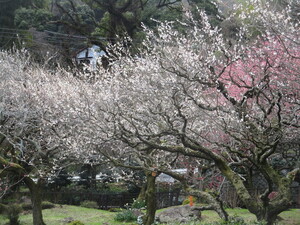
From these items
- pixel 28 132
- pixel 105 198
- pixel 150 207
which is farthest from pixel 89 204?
pixel 150 207

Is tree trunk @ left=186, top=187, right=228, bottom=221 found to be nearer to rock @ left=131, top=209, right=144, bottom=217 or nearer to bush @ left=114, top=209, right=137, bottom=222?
bush @ left=114, top=209, right=137, bottom=222

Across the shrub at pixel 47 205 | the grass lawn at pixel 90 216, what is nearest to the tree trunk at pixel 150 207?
the grass lawn at pixel 90 216

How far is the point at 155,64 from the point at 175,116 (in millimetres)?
2054

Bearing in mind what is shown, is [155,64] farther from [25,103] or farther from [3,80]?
[3,80]

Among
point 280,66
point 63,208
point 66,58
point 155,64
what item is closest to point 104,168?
point 63,208

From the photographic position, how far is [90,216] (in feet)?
47.1

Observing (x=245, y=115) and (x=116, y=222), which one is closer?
(x=245, y=115)

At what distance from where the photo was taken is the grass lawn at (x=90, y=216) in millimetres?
12112

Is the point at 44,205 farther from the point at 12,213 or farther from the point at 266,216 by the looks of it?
the point at 266,216

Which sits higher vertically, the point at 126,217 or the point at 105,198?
the point at 105,198

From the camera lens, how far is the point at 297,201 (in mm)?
15812

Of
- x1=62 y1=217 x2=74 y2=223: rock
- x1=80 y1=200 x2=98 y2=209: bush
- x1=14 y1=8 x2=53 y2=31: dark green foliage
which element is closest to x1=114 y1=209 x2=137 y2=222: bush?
x1=62 y1=217 x2=74 y2=223: rock

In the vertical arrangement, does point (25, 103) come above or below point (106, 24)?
below

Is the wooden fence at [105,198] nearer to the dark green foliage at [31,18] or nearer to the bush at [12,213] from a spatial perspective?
the bush at [12,213]
